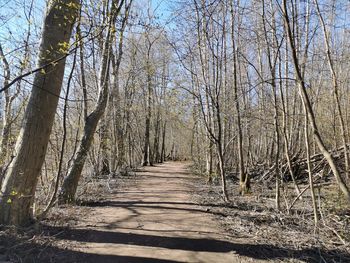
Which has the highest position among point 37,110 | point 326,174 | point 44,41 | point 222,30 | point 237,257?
point 222,30

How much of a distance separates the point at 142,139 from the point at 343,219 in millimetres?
21425

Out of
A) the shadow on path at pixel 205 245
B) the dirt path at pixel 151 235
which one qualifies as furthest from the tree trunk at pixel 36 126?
the dirt path at pixel 151 235

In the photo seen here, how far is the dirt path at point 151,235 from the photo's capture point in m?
4.07

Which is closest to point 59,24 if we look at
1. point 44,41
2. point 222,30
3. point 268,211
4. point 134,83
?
point 44,41

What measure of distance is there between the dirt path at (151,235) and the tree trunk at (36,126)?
98cm

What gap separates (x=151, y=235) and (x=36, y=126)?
2.68 meters

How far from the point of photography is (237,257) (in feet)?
13.5

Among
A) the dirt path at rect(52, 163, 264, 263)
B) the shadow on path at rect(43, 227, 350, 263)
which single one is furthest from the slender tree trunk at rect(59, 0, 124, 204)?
the shadow on path at rect(43, 227, 350, 263)

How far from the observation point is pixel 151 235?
487 cm

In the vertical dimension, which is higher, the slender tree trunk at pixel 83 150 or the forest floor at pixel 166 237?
the slender tree trunk at pixel 83 150

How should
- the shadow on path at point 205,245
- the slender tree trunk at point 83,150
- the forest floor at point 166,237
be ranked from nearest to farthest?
the forest floor at point 166,237 < the shadow on path at point 205,245 < the slender tree trunk at point 83,150

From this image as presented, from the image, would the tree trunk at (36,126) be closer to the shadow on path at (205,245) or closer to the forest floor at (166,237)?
the forest floor at (166,237)

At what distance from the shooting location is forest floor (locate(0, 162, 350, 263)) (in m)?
4.04

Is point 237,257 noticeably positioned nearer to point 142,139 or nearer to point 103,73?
point 103,73
